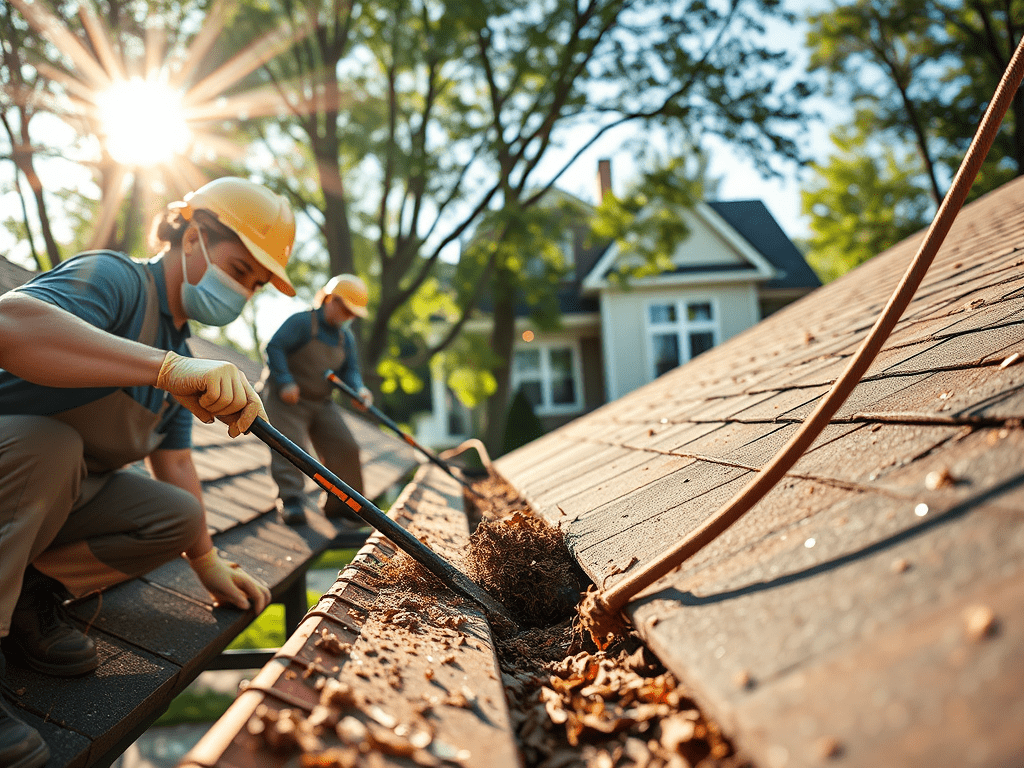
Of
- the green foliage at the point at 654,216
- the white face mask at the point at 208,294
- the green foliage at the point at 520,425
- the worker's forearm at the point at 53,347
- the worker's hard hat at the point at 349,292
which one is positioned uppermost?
the green foliage at the point at 654,216

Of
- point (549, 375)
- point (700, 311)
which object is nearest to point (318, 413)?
point (549, 375)

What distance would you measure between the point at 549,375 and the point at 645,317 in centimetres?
343

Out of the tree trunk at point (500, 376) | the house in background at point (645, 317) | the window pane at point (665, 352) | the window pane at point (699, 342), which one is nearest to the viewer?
the tree trunk at point (500, 376)

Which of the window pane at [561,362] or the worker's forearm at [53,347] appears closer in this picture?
the worker's forearm at [53,347]

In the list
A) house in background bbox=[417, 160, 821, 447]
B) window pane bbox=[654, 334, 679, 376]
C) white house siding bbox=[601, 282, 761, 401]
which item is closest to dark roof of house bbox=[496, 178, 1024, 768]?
house in background bbox=[417, 160, 821, 447]

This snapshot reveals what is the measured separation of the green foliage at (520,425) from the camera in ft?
53.3

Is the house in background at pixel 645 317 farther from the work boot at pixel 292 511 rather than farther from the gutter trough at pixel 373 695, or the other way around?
the gutter trough at pixel 373 695

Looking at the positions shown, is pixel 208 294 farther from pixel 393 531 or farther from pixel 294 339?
pixel 294 339

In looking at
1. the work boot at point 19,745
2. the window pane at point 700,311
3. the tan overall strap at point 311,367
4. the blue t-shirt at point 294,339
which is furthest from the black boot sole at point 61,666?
the window pane at point 700,311

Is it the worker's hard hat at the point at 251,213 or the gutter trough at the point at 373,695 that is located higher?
the worker's hard hat at the point at 251,213

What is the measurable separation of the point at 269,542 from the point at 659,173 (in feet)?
40.6

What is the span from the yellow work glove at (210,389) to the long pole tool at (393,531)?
6 cm

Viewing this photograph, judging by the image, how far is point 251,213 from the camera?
281 cm

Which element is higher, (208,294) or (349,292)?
(349,292)
